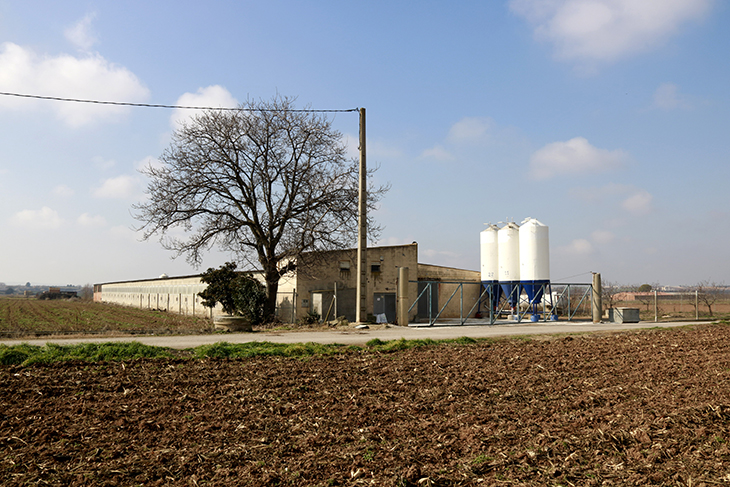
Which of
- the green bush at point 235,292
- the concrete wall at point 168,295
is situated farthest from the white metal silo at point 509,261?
the concrete wall at point 168,295

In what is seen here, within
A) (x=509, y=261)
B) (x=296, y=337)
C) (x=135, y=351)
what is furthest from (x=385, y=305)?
(x=135, y=351)

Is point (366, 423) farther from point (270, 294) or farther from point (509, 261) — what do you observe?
point (509, 261)

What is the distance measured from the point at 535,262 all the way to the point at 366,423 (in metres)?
25.1

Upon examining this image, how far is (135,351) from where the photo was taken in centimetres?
1081

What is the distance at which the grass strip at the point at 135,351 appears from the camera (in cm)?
980

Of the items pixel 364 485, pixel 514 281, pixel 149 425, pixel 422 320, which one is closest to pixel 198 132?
pixel 422 320

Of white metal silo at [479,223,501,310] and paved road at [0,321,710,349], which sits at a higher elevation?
white metal silo at [479,223,501,310]

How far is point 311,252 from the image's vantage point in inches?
983

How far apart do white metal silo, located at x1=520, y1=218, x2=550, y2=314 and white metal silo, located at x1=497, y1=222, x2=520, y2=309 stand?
63 cm

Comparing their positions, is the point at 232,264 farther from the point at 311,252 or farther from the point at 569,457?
the point at 569,457

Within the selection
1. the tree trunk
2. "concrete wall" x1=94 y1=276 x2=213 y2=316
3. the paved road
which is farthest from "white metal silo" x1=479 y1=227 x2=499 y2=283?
"concrete wall" x1=94 y1=276 x2=213 y2=316

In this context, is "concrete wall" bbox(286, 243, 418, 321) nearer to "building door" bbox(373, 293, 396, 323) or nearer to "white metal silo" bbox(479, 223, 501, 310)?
"building door" bbox(373, 293, 396, 323)

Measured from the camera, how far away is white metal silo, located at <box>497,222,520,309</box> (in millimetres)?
30234

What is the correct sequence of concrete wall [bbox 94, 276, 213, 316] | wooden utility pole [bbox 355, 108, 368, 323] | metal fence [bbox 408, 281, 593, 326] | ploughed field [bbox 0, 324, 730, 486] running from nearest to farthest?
1. ploughed field [bbox 0, 324, 730, 486]
2. wooden utility pole [bbox 355, 108, 368, 323]
3. metal fence [bbox 408, 281, 593, 326]
4. concrete wall [bbox 94, 276, 213, 316]
